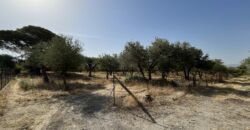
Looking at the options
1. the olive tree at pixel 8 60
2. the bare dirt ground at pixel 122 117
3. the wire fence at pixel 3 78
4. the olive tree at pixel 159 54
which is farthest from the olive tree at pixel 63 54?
the olive tree at pixel 8 60

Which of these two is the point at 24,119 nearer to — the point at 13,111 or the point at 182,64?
→ the point at 13,111

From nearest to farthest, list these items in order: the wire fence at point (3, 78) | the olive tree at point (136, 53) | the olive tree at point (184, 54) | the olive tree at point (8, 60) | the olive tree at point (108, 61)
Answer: the wire fence at point (3, 78) < the olive tree at point (136, 53) < the olive tree at point (184, 54) < the olive tree at point (108, 61) < the olive tree at point (8, 60)

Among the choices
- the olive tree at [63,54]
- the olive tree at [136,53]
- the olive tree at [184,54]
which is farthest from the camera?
the olive tree at [184,54]

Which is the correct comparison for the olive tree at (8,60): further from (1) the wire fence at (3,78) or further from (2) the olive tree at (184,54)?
(2) the olive tree at (184,54)

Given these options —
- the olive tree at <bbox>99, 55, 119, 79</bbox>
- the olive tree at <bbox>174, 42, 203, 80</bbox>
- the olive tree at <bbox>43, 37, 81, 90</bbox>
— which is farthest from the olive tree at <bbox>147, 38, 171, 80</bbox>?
the olive tree at <bbox>43, 37, 81, 90</bbox>

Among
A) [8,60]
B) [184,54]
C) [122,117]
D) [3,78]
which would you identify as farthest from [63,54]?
[8,60]

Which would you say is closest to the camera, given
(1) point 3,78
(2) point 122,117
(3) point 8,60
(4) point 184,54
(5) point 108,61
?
(2) point 122,117

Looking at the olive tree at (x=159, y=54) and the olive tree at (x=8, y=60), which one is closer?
the olive tree at (x=159, y=54)

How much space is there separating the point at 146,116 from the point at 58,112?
4.76 metres

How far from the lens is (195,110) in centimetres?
1112

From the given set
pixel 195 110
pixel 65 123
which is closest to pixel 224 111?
pixel 195 110

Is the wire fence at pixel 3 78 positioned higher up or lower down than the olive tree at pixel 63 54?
lower down

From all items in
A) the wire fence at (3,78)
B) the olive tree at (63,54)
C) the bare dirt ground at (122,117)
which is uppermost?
the olive tree at (63,54)

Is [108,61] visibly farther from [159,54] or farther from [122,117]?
[122,117]
